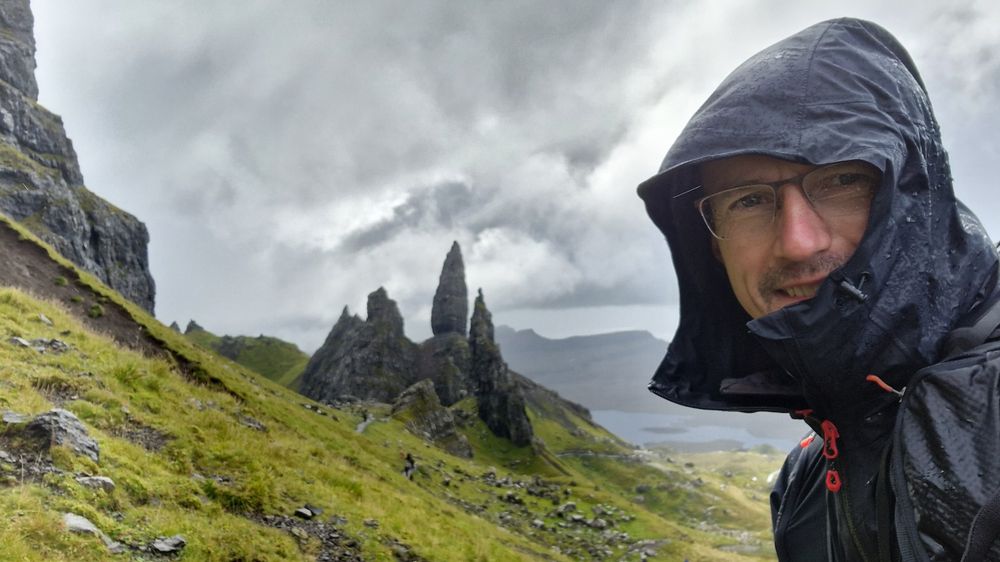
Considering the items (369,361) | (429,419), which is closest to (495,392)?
(429,419)

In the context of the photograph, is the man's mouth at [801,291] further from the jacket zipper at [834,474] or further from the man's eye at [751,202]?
the jacket zipper at [834,474]

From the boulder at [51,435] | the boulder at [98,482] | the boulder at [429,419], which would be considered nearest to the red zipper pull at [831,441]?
the boulder at [98,482]

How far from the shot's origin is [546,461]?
9244 cm

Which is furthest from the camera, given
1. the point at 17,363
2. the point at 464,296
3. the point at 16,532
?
the point at 464,296

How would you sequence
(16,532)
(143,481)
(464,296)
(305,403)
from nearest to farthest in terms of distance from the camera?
(16,532) → (143,481) → (305,403) → (464,296)

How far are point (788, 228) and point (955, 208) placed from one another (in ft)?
2.33

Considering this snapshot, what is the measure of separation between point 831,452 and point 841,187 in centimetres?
135

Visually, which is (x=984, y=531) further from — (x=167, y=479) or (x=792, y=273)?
(x=167, y=479)

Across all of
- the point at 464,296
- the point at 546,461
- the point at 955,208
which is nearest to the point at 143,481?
the point at 955,208

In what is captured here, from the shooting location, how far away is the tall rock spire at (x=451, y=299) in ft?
523

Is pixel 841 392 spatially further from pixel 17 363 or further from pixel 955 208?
pixel 17 363

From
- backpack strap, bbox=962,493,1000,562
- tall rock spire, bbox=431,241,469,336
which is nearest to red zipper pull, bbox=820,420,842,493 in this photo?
backpack strap, bbox=962,493,1000,562

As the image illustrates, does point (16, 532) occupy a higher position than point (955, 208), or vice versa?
point (955, 208)

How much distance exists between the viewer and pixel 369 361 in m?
128
